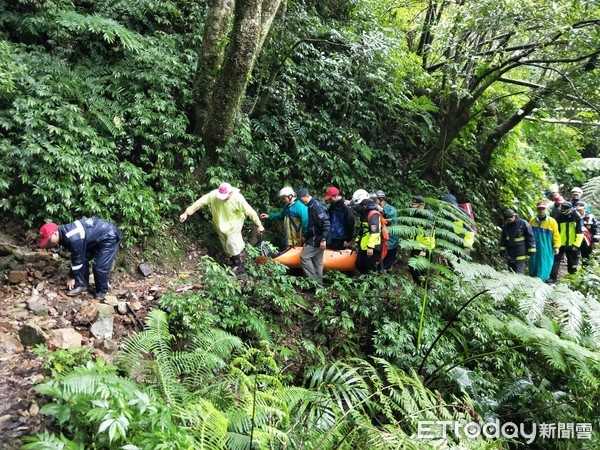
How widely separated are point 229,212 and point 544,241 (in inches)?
269

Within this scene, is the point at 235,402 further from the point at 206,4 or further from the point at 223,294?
the point at 206,4

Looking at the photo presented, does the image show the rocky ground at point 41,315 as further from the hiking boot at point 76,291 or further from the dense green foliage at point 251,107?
the dense green foliage at point 251,107

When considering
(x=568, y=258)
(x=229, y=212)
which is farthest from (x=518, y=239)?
(x=229, y=212)

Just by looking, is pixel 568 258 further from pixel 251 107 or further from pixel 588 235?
pixel 251 107

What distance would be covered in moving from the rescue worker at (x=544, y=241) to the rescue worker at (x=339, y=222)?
14.3ft

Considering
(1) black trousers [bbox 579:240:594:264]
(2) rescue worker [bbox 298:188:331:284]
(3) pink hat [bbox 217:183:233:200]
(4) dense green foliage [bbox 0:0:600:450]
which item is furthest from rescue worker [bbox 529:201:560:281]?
(3) pink hat [bbox 217:183:233:200]

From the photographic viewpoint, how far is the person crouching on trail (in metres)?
7.00

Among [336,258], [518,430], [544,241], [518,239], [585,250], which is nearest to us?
[518,430]

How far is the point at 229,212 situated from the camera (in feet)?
23.2

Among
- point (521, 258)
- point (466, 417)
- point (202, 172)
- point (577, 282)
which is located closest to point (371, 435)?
point (466, 417)

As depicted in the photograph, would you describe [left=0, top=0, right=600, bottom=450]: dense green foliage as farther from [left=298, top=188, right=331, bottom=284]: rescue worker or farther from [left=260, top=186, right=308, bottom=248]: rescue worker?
[left=260, top=186, right=308, bottom=248]: rescue worker

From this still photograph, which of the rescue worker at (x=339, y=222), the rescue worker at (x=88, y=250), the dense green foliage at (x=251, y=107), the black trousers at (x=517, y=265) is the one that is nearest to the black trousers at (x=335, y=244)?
the rescue worker at (x=339, y=222)

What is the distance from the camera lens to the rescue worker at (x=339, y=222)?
7840mm

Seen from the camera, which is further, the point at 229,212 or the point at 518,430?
the point at 229,212
